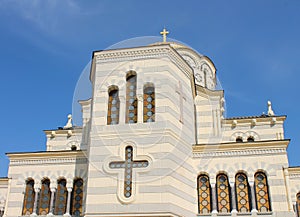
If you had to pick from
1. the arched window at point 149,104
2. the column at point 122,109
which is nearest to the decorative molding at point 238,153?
the arched window at point 149,104

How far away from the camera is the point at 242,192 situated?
47.7 ft

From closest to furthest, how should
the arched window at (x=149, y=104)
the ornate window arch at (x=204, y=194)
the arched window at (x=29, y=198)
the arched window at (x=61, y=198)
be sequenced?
the arched window at (x=149, y=104) → the ornate window arch at (x=204, y=194) → the arched window at (x=61, y=198) → the arched window at (x=29, y=198)

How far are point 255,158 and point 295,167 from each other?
7.92ft

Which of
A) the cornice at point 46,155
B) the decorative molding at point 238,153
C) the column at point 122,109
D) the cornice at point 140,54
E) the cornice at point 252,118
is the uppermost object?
the cornice at point 140,54

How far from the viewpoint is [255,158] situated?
1483cm

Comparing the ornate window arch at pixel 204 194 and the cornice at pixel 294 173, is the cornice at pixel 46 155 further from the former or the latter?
the cornice at pixel 294 173

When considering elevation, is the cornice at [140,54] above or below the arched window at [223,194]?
above

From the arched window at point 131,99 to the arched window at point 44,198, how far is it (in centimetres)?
500

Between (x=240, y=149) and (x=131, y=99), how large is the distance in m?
5.13

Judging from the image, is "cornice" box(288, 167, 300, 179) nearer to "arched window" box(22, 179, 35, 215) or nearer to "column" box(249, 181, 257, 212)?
"column" box(249, 181, 257, 212)

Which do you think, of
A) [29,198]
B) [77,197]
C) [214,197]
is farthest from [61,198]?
[214,197]

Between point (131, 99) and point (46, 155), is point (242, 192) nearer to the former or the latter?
point (131, 99)

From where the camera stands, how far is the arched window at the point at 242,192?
14.3m

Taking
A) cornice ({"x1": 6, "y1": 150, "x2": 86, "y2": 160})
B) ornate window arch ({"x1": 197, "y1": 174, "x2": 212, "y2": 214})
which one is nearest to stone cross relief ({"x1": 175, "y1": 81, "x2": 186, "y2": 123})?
ornate window arch ({"x1": 197, "y1": 174, "x2": 212, "y2": 214})
